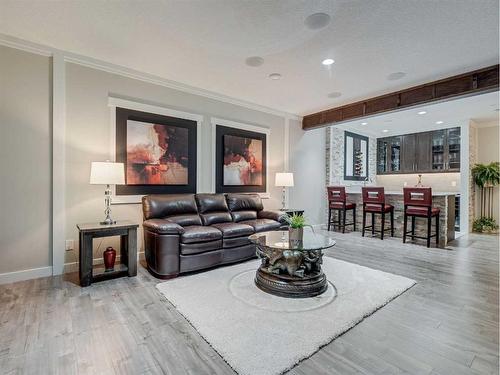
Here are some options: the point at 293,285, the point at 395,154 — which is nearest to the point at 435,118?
the point at 395,154

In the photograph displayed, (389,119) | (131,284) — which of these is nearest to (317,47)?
(131,284)

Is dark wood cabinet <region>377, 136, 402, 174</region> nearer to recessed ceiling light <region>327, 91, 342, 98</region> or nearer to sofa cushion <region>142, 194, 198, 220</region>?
recessed ceiling light <region>327, 91, 342, 98</region>

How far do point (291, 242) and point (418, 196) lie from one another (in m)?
3.41

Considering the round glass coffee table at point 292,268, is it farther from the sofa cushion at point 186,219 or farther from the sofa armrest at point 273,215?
the sofa armrest at point 273,215

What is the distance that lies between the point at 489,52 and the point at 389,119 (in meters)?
3.27

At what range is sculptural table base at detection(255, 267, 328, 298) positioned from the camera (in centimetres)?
259

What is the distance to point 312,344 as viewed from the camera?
183cm

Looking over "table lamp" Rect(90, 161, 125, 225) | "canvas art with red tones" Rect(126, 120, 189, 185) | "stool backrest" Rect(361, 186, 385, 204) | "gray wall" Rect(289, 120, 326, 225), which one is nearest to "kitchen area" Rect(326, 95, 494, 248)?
"gray wall" Rect(289, 120, 326, 225)

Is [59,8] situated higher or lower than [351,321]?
higher

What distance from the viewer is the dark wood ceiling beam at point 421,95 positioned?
3580mm

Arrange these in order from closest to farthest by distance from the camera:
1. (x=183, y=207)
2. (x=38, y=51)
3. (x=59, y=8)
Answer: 1. (x=59, y=8)
2. (x=38, y=51)
3. (x=183, y=207)

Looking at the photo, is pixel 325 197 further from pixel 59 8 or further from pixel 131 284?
pixel 59 8

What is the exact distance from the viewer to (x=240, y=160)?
505 cm

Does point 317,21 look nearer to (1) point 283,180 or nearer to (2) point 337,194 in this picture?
(1) point 283,180
